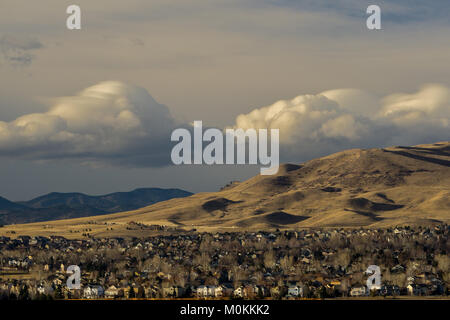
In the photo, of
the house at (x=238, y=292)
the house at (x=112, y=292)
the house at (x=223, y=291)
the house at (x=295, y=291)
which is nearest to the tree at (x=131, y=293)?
the house at (x=112, y=292)

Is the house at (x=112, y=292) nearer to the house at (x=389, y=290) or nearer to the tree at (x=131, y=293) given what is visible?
the tree at (x=131, y=293)

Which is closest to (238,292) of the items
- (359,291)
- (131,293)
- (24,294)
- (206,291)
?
(206,291)

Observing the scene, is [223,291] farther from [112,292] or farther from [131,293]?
[112,292]

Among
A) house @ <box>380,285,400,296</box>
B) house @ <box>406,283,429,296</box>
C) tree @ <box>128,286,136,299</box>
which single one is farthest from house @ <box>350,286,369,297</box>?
tree @ <box>128,286,136,299</box>

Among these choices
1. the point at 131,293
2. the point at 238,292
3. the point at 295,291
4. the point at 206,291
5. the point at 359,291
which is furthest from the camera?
the point at 206,291

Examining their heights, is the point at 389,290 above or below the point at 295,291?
above

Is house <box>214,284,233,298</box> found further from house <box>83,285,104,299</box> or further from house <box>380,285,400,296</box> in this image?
house <box>380,285,400,296</box>
